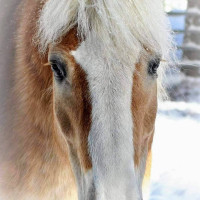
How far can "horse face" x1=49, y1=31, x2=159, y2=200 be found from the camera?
1.39 m

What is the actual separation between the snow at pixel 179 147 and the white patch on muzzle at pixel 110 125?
1527 mm

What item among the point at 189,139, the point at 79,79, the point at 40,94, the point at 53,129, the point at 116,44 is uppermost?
the point at 116,44

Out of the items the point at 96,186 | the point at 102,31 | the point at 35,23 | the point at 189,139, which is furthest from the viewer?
the point at 189,139

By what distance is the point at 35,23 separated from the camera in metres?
2.00

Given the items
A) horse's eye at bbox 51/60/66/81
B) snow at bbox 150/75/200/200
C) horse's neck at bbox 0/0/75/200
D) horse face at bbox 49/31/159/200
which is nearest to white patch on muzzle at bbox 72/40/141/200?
horse face at bbox 49/31/159/200

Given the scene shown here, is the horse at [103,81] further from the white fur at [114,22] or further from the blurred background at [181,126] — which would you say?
the blurred background at [181,126]

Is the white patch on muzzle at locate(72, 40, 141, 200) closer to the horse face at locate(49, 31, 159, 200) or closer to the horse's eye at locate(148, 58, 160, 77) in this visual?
the horse face at locate(49, 31, 159, 200)

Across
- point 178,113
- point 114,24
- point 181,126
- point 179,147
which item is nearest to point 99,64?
point 114,24

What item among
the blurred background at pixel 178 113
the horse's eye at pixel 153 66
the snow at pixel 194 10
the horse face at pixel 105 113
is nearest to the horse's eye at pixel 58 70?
the horse face at pixel 105 113

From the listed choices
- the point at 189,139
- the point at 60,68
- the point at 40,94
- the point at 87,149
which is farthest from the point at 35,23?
the point at 189,139

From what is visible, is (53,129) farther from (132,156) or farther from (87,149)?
(132,156)

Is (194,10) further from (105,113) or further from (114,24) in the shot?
(105,113)

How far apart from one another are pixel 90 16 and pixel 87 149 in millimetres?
521

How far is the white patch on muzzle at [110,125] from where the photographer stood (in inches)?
53.9
